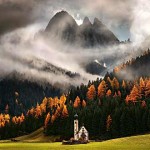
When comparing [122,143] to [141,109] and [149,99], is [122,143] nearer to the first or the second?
[141,109]

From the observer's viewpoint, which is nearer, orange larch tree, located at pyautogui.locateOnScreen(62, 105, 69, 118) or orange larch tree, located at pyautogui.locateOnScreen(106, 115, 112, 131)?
orange larch tree, located at pyautogui.locateOnScreen(106, 115, 112, 131)

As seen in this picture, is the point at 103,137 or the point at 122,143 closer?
the point at 122,143

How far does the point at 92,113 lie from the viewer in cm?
18175

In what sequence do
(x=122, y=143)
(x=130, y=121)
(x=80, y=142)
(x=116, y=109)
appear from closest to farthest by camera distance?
(x=122, y=143), (x=80, y=142), (x=130, y=121), (x=116, y=109)

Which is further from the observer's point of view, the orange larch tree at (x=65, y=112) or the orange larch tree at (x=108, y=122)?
the orange larch tree at (x=65, y=112)

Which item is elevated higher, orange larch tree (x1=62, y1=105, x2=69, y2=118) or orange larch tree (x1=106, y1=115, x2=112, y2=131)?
orange larch tree (x1=62, y1=105, x2=69, y2=118)

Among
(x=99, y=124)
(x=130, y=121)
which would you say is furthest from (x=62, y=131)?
(x=130, y=121)

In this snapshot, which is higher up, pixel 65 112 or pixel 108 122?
pixel 65 112

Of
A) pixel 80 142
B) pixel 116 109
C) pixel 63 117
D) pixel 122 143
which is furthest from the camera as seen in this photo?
Answer: pixel 63 117

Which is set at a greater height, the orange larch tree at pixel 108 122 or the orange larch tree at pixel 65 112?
the orange larch tree at pixel 65 112

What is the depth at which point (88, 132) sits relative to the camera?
6713 inches

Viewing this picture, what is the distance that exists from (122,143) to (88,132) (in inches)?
2452

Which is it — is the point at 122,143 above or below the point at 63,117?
below

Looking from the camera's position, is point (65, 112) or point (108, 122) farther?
→ point (65, 112)
